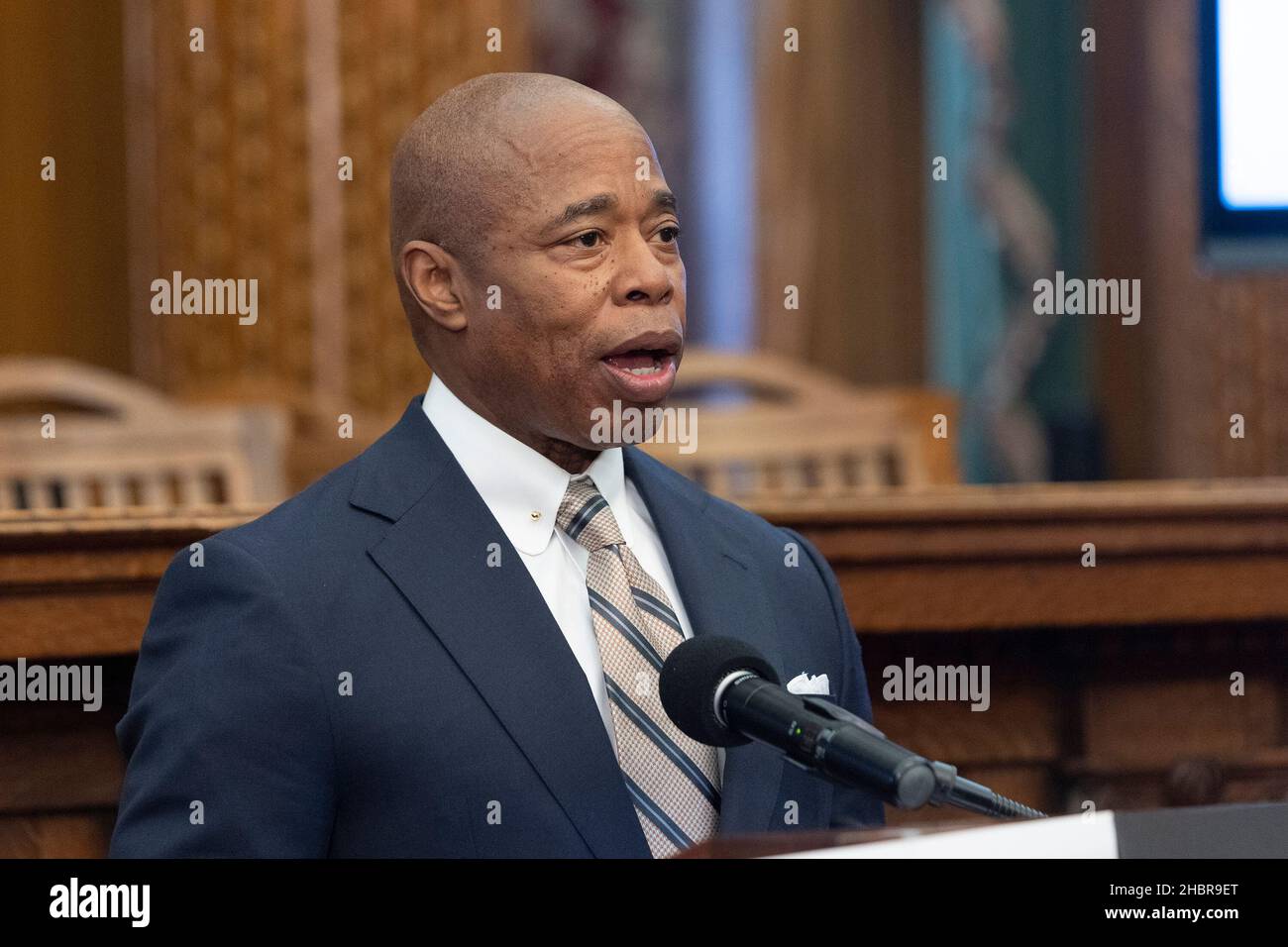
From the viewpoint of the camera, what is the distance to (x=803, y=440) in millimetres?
3018

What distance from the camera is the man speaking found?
4.91ft

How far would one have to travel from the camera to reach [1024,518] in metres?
2.22

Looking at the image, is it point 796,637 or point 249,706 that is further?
point 796,637

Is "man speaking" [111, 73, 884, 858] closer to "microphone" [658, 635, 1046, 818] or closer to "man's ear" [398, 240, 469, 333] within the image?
"man's ear" [398, 240, 469, 333]

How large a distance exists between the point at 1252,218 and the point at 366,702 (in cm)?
217

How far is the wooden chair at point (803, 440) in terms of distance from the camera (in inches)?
117

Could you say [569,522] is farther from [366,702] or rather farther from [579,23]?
[579,23]

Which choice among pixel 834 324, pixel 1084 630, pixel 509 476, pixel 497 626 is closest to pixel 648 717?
pixel 497 626

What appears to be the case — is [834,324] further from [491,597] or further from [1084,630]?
[491,597]

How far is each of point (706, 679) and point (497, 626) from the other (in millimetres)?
340

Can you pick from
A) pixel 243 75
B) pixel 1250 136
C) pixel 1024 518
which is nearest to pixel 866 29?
pixel 243 75

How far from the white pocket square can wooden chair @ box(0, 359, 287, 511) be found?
4.21 ft

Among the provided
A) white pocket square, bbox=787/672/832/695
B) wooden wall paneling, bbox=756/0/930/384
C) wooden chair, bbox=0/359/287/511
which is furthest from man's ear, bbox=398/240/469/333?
wooden wall paneling, bbox=756/0/930/384
